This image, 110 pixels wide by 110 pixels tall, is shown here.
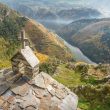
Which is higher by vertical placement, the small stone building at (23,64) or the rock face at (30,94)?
the small stone building at (23,64)

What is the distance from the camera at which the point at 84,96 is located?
42812 millimetres

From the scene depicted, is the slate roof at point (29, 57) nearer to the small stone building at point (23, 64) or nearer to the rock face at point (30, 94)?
the small stone building at point (23, 64)

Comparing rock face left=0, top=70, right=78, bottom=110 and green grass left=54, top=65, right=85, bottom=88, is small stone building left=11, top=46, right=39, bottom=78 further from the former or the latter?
green grass left=54, top=65, right=85, bottom=88

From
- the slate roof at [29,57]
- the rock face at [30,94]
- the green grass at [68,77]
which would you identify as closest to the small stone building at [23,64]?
the slate roof at [29,57]

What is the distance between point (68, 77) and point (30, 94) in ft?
120

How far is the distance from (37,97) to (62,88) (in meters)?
2.86

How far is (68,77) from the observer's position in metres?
60.8

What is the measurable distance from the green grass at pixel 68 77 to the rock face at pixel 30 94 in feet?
91.0

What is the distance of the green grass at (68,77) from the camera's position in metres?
55.2

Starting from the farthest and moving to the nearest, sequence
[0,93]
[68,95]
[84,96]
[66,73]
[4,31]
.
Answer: [4,31] → [66,73] → [84,96] → [68,95] → [0,93]

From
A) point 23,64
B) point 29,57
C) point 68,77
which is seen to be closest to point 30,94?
point 23,64

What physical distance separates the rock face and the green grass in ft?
91.0

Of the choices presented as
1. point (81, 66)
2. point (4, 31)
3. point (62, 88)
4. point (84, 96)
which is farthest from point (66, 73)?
point (4, 31)

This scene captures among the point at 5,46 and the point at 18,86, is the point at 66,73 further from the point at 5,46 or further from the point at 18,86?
the point at 5,46
